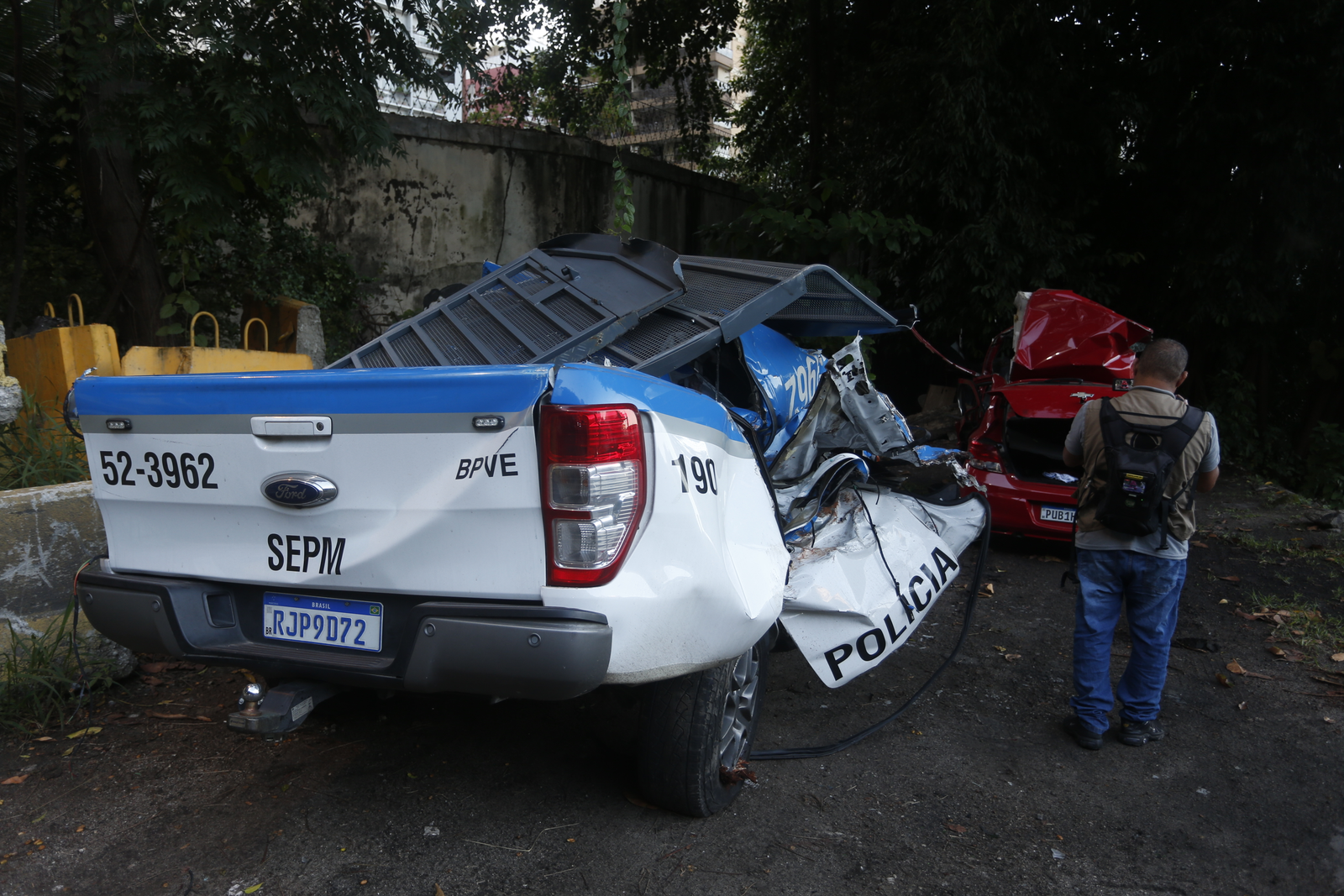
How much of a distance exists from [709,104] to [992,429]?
8599 mm

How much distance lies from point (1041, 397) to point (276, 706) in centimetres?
549

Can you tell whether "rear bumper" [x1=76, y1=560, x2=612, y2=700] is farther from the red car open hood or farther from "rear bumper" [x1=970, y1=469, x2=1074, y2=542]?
the red car open hood

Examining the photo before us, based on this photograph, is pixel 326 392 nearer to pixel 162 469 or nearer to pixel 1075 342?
pixel 162 469

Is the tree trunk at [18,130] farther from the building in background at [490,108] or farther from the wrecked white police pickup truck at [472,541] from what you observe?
the wrecked white police pickup truck at [472,541]

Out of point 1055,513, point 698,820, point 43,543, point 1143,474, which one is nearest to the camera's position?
point 698,820

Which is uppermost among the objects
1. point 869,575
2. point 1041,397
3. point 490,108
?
point 490,108

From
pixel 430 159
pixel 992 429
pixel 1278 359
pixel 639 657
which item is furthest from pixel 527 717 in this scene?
pixel 1278 359

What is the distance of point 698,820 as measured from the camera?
284cm

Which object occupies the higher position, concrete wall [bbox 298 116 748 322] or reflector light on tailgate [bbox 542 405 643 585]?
concrete wall [bbox 298 116 748 322]

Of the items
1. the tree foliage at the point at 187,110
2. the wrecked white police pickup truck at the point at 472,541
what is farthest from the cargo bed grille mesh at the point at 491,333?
the tree foliage at the point at 187,110

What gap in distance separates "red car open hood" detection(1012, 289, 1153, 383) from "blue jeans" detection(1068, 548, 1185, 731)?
356 cm

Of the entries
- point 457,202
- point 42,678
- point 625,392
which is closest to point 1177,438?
point 625,392

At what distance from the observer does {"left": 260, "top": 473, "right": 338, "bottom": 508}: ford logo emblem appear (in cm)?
237

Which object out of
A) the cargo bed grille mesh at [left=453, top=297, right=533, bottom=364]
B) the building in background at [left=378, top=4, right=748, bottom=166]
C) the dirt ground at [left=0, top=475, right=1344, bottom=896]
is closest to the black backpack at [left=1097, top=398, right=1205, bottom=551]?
the dirt ground at [left=0, top=475, right=1344, bottom=896]
